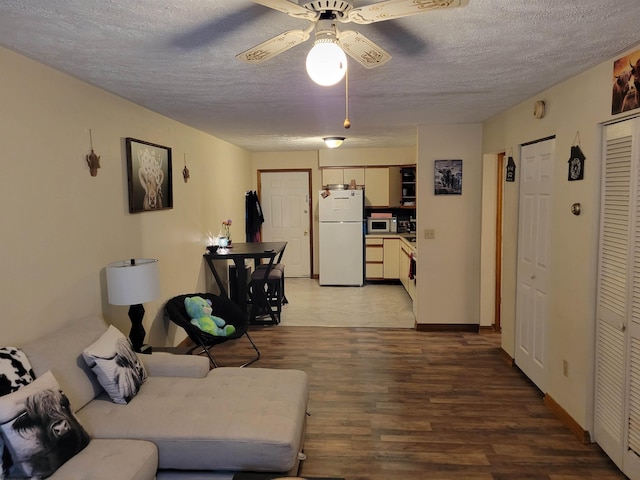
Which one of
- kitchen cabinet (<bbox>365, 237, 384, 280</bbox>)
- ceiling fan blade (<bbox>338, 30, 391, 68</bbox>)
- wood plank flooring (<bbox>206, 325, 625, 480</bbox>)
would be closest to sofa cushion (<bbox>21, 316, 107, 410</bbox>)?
wood plank flooring (<bbox>206, 325, 625, 480</bbox>)

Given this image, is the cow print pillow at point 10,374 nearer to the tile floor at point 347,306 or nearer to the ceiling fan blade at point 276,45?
the ceiling fan blade at point 276,45

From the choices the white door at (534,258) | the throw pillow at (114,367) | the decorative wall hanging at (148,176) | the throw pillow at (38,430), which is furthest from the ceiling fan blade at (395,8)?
the decorative wall hanging at (148,176)

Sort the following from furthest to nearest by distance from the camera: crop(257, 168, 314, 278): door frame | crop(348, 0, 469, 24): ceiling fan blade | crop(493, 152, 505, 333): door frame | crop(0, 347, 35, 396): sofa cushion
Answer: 1. crop(257, 168, 314, 278): door frame
2. crop(493, 152, 505, 333): door frame
3. crop(0, 347, 35, 396): sofa cushion
4. crop(348, 0, 469, 24): ceiling fan blade

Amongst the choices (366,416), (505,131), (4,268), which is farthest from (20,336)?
(505,131)

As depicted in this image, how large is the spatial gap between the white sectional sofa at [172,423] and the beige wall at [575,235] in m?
1.78

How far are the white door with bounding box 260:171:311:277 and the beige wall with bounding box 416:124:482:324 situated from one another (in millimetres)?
3264

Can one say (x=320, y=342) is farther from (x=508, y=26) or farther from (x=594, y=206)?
(x=508, y=26)

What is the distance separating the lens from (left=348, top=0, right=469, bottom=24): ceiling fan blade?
1.31 m

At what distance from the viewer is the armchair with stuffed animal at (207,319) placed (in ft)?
11.9

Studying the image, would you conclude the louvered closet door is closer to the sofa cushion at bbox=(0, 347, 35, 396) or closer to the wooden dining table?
the sofa cushion at bbox=(0, 347, 35, 396)

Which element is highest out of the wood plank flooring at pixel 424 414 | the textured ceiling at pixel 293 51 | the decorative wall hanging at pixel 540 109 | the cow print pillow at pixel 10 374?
the textured ceiling at pixel 293 51

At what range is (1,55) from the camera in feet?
7.06

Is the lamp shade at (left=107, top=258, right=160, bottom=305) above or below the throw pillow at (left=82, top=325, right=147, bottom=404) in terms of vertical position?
above

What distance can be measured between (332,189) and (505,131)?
3683 mm
